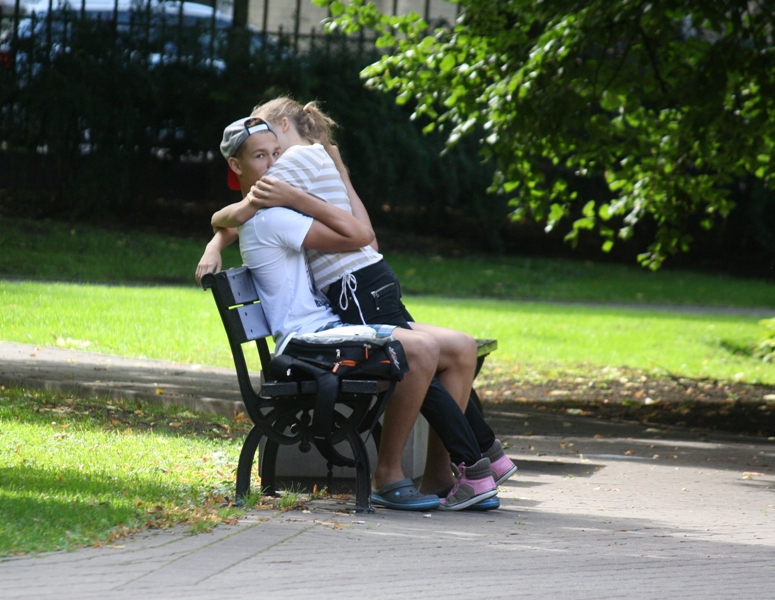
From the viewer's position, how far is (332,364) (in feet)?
13.8

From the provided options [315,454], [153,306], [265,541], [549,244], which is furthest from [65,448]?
[549,244]

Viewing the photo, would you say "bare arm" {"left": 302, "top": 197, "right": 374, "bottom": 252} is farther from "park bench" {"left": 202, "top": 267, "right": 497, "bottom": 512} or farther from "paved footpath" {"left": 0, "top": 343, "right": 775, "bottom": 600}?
"paved footpath" {"left": 0, "top": 343, "right": 775, "bottom": 600}

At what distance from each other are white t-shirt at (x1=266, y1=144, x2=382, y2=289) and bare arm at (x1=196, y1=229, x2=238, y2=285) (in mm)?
370

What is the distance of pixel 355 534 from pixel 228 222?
1453 mm

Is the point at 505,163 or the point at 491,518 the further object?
the point at 505,163

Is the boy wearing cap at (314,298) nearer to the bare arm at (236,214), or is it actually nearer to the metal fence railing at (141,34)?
the bare arm at (236,214)

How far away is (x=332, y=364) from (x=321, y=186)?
2.71 ft

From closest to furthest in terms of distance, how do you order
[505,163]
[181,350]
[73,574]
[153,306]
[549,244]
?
1. [73,574]
2. [505,163]
3. [181,350]
4. [153,306]
5. [549,244]

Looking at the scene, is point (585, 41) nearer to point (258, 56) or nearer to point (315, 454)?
point (315, 454)

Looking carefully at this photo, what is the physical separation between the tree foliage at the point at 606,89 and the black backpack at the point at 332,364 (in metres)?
4.07

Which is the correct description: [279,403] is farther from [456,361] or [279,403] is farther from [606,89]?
[606,89]

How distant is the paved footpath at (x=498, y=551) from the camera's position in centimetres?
317

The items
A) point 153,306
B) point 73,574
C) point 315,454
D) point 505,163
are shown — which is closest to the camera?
point 73,574

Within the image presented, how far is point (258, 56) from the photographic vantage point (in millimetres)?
20297
